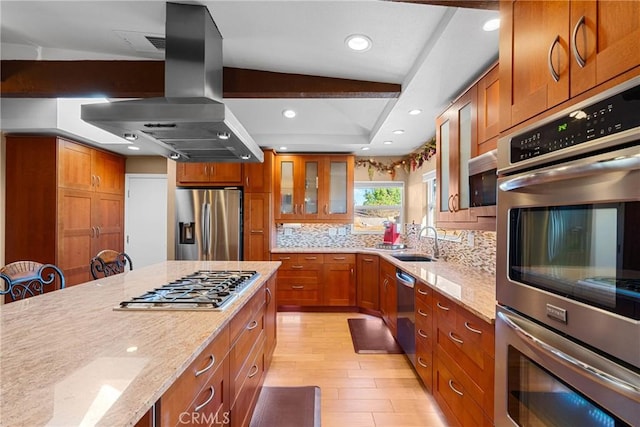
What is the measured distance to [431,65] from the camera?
1.92m

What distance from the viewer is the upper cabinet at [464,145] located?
1.77 metres

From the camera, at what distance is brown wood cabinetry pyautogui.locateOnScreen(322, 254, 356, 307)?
13.5 ft

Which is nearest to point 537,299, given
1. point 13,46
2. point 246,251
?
point 246,251

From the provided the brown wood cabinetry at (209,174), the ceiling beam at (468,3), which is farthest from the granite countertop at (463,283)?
the brown wood cabinetry at (209,174)

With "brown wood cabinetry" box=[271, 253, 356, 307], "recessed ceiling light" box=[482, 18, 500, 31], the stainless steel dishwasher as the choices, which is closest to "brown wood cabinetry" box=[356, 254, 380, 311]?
"brown wood cabinetry" box=[271, 253, 356, 307]

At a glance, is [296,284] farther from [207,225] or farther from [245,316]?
[245,316]

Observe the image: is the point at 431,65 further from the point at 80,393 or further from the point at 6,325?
the point at 6,325

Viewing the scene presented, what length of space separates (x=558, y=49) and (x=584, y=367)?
3.24ft

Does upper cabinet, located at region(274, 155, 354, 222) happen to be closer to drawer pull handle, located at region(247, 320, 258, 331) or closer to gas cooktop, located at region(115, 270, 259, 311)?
gas cooktop, located at region(115, 270, 259, 311)

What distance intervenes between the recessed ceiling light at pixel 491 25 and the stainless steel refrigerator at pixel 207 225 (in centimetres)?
331

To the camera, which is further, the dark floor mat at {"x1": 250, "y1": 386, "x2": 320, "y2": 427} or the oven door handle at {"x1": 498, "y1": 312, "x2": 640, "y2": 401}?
the dark floor mat at {"x1": 250, "y1": 386, "x2": 320, "y2": 427}

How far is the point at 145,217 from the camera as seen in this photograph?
5008 millimetres

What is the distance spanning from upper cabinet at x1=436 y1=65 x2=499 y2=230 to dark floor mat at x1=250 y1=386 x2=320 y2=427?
1632mm

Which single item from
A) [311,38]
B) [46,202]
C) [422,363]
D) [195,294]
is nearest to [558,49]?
[311,38]
